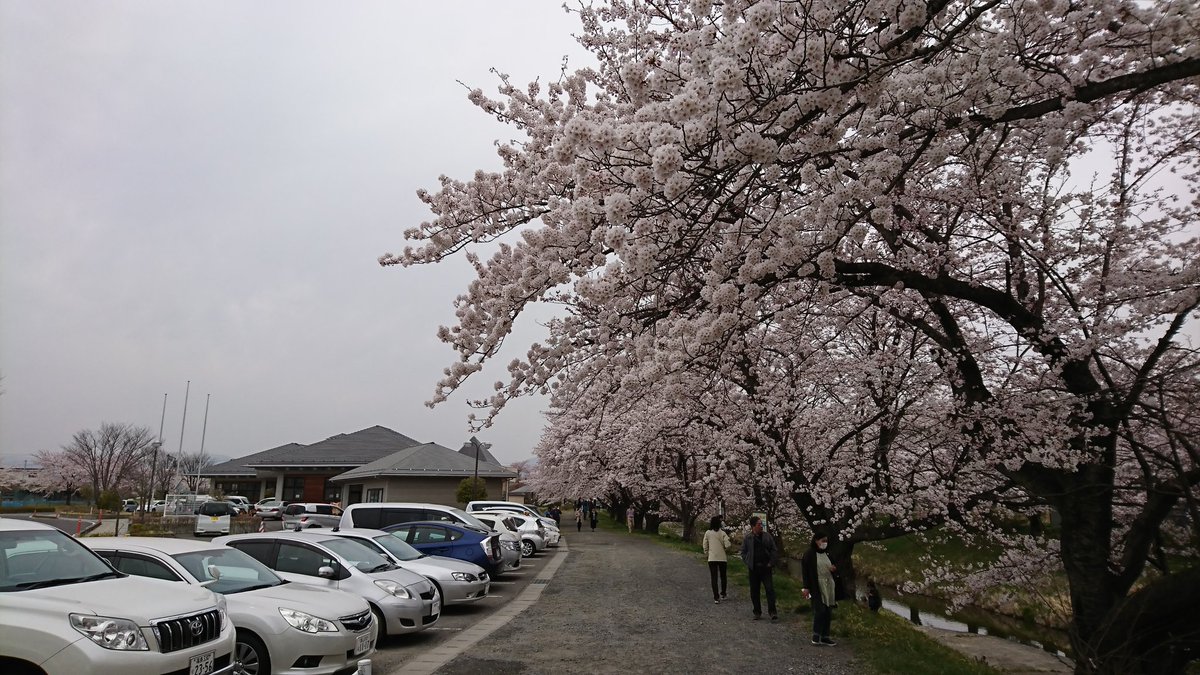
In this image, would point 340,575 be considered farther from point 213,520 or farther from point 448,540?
point 213,520

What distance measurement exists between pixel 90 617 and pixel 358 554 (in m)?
5.28

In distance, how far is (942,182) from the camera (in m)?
8.48

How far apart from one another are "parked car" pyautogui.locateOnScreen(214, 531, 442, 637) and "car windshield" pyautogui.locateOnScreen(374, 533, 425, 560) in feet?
6.57

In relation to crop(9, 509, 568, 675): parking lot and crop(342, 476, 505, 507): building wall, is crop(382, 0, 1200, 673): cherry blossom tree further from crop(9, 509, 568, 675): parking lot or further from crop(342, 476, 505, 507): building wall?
crop(342, 476, 505, 507): building wall

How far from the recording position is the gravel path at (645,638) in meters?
7.97

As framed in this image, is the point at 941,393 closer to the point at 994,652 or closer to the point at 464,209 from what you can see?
the point at 994,652

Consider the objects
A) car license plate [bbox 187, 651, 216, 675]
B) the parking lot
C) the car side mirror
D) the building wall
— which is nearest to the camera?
car license plate [bbox 187, 651, 216, 675]

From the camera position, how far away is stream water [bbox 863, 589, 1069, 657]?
13.4 meters

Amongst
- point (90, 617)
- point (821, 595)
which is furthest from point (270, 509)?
point (90, 617)

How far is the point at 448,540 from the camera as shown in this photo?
1442 cm

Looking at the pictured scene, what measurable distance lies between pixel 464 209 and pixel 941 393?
7828 mm

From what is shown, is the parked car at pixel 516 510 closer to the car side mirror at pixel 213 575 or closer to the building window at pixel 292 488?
the car side mirror at pixel 213 575

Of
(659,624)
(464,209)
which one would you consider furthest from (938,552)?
(464,209)

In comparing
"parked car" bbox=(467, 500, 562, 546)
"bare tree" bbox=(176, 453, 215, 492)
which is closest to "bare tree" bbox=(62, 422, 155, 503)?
"bare tree" bbox=(176, 453, 215, 492)
